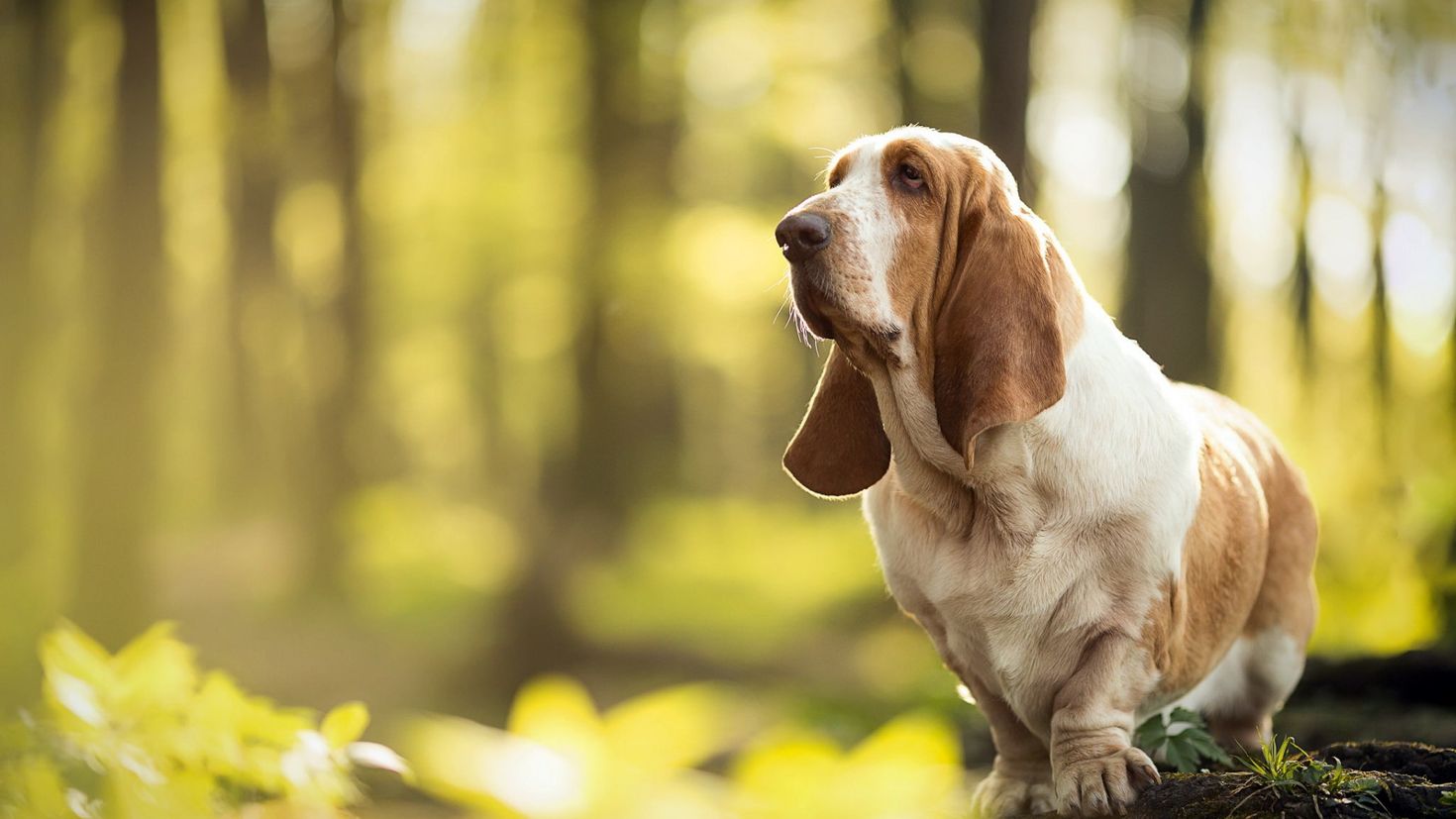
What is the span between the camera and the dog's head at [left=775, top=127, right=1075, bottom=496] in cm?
285

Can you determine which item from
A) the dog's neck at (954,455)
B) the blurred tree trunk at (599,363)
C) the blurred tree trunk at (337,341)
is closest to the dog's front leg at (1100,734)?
the dog's neck at (954,455)

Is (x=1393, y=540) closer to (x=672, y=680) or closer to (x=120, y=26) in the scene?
(x=672, y=680)

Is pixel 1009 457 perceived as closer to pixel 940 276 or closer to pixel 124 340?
pixel 940 276

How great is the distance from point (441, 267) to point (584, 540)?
A: 11715mm

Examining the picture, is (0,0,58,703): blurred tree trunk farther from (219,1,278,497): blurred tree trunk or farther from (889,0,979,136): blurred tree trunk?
(889,0,979,136): blurred tree trunk

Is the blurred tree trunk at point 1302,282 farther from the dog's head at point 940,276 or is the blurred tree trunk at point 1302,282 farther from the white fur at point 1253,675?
the dog's head at point 940,276

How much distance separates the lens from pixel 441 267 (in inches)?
889

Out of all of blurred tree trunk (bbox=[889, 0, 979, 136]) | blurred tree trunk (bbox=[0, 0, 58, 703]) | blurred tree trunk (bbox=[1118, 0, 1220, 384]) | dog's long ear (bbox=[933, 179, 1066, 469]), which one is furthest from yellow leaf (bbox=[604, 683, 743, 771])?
blurred tree trunk (bbox=[1118, 0, 1220, 384])

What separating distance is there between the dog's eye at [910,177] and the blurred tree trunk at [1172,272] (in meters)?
9.73

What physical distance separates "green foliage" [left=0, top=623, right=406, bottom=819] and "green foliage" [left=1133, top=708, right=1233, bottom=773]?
6.90 feet

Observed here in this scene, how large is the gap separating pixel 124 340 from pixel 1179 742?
332 inches

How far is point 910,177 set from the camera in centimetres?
302

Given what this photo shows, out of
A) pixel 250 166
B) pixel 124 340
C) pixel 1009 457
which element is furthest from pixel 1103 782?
pixel 250 166

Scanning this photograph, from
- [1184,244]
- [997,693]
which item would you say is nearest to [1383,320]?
[1184,244]
